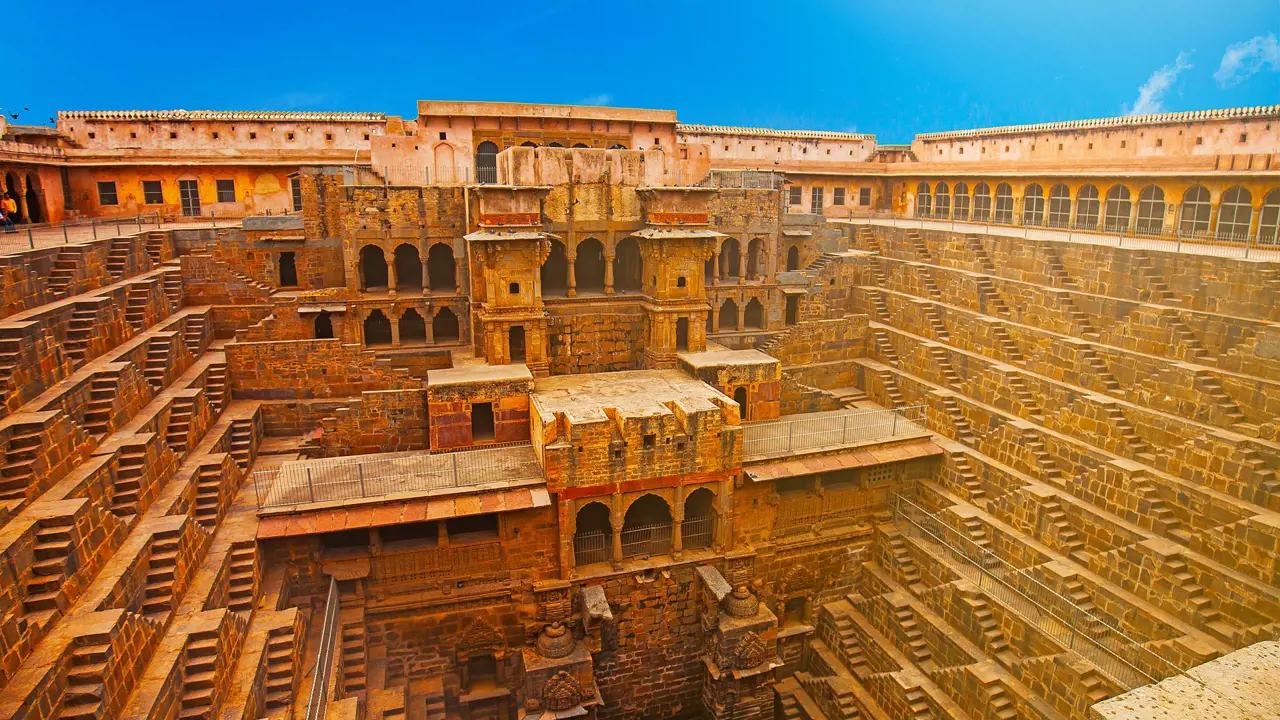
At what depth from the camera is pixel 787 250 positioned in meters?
29.7

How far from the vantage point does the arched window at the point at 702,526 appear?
20109 mm

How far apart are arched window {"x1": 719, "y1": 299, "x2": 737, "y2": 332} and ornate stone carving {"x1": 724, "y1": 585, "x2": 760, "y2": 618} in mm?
11883

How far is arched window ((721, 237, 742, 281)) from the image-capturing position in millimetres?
28342

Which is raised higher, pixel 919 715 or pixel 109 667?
pixel 109 667

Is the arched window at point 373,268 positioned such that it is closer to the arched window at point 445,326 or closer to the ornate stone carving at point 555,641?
the arched window at point 445,326

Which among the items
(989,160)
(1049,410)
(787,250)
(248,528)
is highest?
(989,160)

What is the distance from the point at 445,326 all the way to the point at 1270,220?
2702 centimetres

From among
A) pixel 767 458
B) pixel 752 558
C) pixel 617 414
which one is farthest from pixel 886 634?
pixel 617 414

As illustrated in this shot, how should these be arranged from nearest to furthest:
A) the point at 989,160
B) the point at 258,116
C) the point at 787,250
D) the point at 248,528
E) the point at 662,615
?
the point at 248,528 < the point at 662,615 < the point at 787,250 < the point at 258,116 < the point at 989,160

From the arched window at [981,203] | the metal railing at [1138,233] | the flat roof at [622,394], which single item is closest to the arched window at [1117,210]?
the metal railing at [1138,233]

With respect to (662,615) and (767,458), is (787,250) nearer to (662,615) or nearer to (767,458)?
(767,458)

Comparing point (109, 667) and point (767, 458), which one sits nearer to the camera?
point (109, 667)

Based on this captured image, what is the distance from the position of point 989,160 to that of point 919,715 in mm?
29529

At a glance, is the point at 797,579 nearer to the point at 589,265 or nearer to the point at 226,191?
the point at 589,265
